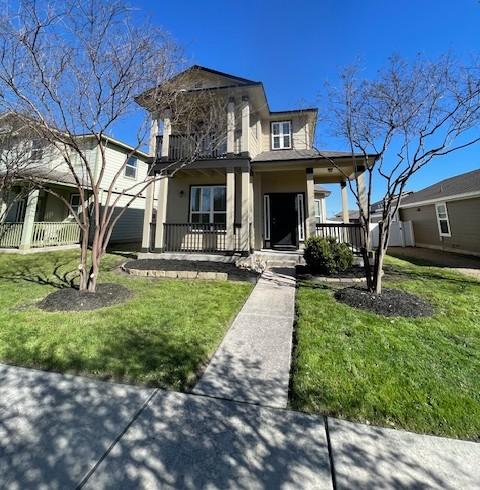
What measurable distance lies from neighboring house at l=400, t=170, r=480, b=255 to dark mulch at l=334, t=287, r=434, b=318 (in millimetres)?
9500

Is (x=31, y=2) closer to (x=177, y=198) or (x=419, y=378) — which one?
(x=177, y=198)

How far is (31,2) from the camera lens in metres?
4.75

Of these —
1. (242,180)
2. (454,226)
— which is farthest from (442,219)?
(242,180)

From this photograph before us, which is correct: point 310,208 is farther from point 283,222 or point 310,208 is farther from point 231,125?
point 231,125

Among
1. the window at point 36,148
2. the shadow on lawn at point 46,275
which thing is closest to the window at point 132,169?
the window at point 36,148

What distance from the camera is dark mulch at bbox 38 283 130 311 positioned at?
4.96 meters

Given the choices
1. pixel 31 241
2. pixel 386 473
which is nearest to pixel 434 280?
pixel 386 473

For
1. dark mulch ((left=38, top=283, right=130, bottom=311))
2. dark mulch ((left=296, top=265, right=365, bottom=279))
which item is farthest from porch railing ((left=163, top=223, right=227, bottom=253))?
dark mulch ((left=38, top=283, right=130, bottom=311))

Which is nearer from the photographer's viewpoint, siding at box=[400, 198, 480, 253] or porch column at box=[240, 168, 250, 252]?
porch column at box=[240, 168, 250, 252]

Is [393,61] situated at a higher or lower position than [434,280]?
higher

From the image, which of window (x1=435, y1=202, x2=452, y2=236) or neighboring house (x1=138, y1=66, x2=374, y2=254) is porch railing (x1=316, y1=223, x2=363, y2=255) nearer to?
neighboring house (x1=138, y1=66, x2=374, y2=254)

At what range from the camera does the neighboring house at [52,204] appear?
11.1 m

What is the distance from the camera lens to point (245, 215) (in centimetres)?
993

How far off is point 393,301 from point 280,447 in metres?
4.25
